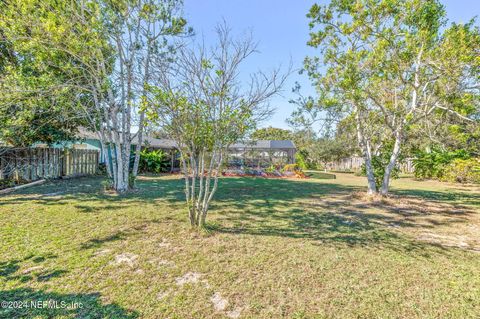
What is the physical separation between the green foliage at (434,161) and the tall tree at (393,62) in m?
7.98

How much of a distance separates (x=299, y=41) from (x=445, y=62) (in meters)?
4.79

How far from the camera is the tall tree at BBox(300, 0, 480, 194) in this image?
6648 mm

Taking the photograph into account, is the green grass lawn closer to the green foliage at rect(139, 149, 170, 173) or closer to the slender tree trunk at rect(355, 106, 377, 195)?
the slender tree trunk at rect(355, 106, 377, 195)

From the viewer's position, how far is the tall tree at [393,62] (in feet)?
21.8

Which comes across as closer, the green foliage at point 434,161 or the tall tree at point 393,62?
the tall tree at point 393,62

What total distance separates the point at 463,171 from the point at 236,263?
1696cm

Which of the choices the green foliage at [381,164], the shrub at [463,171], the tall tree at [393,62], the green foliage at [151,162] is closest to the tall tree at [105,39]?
the tall tree at [393,62]

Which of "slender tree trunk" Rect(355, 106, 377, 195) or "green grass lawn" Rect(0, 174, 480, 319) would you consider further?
"slender tree trunk" Rect(355, 106, 377, 195)

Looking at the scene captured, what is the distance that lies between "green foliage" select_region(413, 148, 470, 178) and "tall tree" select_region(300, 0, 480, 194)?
7.98 meters

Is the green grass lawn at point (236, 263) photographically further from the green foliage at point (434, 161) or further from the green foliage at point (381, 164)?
the green foliage at point (434, 161)

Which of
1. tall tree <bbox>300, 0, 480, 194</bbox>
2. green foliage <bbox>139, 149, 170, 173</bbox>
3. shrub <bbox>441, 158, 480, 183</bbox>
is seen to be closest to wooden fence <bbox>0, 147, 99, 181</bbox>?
green foliage <bbox>139, 149, 170, 173</bbox>

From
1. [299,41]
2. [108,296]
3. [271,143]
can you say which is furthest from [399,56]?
[271,143]

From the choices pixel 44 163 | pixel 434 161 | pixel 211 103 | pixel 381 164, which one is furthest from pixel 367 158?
pixel 44 163

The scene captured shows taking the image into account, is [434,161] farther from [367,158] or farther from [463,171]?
[367,158]
